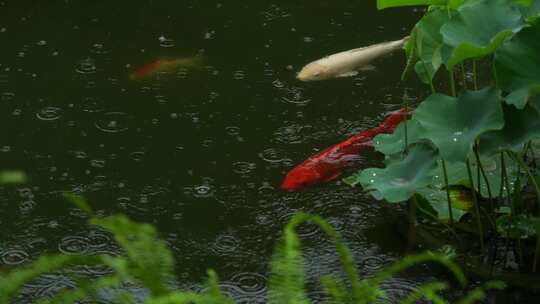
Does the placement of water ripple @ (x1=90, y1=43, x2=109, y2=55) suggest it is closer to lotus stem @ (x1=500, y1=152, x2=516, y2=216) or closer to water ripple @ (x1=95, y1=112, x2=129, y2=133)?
water ripple @ (x1=95, y1=112, x2=129, y2=133)

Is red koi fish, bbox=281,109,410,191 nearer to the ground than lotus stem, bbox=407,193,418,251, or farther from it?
farther from it

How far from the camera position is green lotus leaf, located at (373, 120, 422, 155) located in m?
2.91

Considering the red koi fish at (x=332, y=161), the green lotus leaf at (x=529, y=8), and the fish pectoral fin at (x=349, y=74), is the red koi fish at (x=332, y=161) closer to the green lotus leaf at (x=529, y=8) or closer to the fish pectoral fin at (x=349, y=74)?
the fish pectoral fin at (x=349, y=74)

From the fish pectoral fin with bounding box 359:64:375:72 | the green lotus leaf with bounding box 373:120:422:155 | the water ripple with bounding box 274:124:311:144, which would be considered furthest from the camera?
the fish pectoral fin with bounding box 359:64:375:72

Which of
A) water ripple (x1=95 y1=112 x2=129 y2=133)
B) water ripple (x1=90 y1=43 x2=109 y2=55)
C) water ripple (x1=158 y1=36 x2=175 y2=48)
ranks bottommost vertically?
water ripple (x1=95 y1=112 x2=129 y2=133)

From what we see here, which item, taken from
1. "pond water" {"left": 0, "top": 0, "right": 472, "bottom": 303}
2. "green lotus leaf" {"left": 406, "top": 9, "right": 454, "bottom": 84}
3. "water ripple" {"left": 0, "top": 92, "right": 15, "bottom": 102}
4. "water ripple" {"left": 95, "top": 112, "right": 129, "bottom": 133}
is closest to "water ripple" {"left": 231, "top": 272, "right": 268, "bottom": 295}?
"pond water" {"left": 0, "top": 0, "right": 472, "bottom": 303}

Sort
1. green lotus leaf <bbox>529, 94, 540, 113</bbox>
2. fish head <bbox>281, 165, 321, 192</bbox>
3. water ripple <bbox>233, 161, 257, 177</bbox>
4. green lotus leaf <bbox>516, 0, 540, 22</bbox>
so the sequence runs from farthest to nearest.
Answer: water ripple <bbox>233, 161, 257, 177</bbox> < fish head <bbox>281, 165, 321, 192</bbox> < green lotus leaf <bbox>516, 0, 540, 22</bbox> < green lotus leaf <bbox>529, 94, 540, 113</bbox>

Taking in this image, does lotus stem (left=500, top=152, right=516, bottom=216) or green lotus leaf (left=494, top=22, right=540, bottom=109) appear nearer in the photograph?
green lotus leaf (left=494, top=22, right=540, bottom=109)

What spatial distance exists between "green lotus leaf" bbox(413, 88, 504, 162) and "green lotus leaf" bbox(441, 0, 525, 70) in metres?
0.11

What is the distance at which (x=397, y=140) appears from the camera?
2963mm

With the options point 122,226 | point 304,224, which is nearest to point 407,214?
point 304,224

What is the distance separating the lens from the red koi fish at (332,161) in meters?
3.35

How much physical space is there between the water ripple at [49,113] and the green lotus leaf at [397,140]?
1.53 m

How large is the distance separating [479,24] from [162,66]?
6.41 feet
